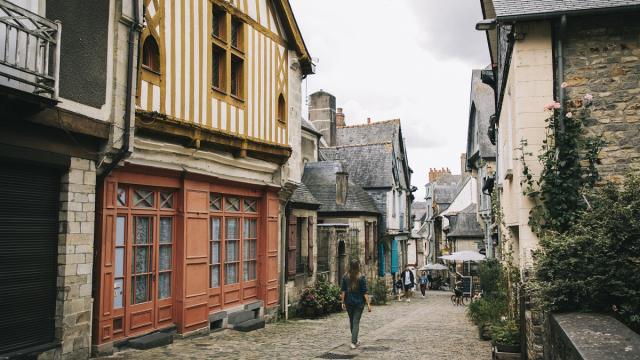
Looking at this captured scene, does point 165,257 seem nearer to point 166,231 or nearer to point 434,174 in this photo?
point 166,231

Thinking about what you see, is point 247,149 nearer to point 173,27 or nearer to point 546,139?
point 173,27

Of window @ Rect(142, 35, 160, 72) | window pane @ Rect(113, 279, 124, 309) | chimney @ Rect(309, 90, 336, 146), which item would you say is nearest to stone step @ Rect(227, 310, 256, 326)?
window pane @ Rect(113, 279, 124, 309)

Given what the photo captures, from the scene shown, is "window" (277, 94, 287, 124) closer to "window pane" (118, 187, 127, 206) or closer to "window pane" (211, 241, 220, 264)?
"window pane" (211, 241, 220, 264)

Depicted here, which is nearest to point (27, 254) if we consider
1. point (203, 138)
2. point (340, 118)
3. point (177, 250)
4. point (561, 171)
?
point (177, 250)

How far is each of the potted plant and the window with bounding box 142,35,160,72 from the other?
6456 millimetres

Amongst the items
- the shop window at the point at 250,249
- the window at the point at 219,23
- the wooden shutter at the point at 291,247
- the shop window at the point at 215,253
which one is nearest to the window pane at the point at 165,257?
the shop window at the point at 215,253

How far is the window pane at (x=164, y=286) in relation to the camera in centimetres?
916

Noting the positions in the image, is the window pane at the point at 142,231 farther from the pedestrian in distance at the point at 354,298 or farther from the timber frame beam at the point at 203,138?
the pedestrian in distance at the point at 354,298

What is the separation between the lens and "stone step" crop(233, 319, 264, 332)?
10.8 m

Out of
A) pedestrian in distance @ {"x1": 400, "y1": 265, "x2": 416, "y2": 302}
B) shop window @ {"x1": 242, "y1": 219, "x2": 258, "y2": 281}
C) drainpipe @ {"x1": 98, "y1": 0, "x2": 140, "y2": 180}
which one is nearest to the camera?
drainpipe @ {"x1": 98, "y1": 0, "x2": 140, "y2": 180}

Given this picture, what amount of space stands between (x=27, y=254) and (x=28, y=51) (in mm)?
2238

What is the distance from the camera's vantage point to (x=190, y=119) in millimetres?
9430

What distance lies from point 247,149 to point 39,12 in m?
5.12

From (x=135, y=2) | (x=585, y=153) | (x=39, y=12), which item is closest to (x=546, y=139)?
(x=585, y=153)
